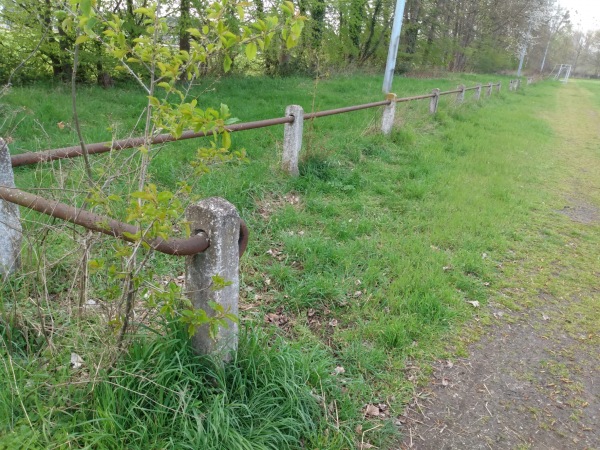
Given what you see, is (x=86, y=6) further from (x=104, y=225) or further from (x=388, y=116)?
(x=388, y=116)

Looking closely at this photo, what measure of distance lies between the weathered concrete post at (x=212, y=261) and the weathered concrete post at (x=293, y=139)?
3.82 metres

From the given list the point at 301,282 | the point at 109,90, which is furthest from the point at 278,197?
the point at 109,90

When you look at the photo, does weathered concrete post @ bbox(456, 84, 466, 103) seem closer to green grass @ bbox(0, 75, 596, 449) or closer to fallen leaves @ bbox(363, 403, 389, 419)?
green grass @ bbox(0, 75, 596, 449)

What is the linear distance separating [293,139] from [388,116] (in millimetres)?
3466

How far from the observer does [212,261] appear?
6.50 ft

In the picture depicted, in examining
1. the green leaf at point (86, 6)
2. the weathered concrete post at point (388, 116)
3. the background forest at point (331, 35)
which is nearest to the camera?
the green leaf at point (86, 6)

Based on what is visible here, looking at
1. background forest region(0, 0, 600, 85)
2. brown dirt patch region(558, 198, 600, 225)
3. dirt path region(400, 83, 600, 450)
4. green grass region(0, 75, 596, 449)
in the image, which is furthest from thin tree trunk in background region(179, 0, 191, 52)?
dirt path region(400, 83, 600, 450)

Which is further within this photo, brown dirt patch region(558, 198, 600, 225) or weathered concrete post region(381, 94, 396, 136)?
weathered concrete post region(381, 94, 396, 136)

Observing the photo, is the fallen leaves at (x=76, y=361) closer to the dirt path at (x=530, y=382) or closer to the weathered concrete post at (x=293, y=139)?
the dirt path at (x=530, y=382)

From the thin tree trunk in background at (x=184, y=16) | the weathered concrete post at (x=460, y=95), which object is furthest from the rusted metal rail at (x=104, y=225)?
the weathered concrete post at (x=460, y=95)

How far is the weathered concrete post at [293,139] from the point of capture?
5.64 meters

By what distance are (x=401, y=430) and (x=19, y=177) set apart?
15.9 feet

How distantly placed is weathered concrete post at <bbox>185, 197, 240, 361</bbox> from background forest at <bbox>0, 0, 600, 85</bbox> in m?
0.88

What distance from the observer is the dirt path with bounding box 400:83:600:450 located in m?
2.52
